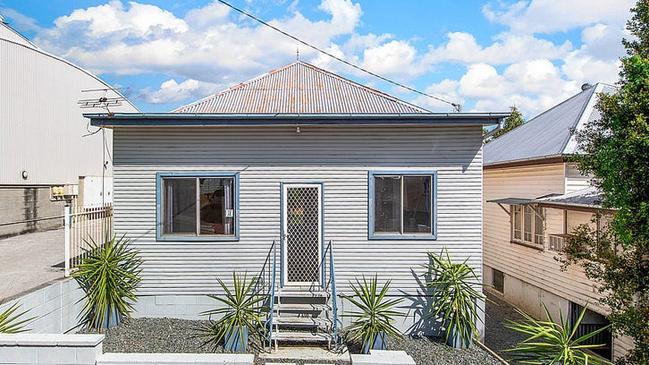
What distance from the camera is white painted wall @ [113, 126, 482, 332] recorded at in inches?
320

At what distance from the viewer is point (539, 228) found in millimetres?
11031

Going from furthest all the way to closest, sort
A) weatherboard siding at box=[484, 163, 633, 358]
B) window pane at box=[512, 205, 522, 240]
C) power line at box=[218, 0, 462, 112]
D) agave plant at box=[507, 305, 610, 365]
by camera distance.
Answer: window pane at box=[512, 205, 522, 240] < power line at box=[218, 0, 462, 112] < weatherboard siding at box=[484, 163, 633, 358] < agave plant at box=[507, 305, 610, 365]

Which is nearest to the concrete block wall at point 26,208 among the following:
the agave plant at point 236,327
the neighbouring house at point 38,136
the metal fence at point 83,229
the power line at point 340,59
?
the neighbouring house at point 38,136

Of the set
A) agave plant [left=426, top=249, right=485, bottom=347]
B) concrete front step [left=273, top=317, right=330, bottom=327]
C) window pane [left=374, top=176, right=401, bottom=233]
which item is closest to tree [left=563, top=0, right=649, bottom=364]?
agave plant [left=426, top=249, right=485, bottom=347]

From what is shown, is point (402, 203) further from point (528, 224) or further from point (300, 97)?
point (528, 224)

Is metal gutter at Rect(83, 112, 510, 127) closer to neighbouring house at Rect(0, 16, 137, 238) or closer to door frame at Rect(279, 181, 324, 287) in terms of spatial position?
door frame at Rect(279, 181, 324, 287)

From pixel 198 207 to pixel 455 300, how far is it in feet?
16.1

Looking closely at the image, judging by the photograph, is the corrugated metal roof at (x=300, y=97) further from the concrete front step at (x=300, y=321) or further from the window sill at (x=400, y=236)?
the concrete front step at (x=300, y=321)

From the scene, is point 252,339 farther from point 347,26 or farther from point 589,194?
point 347,26

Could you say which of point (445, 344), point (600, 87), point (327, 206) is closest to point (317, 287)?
point (327, 206)

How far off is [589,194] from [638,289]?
3940 mm

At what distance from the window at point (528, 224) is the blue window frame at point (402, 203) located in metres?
4.20

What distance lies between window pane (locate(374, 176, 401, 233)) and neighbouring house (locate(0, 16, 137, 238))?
382 inches

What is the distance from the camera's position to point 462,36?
1723 cm
